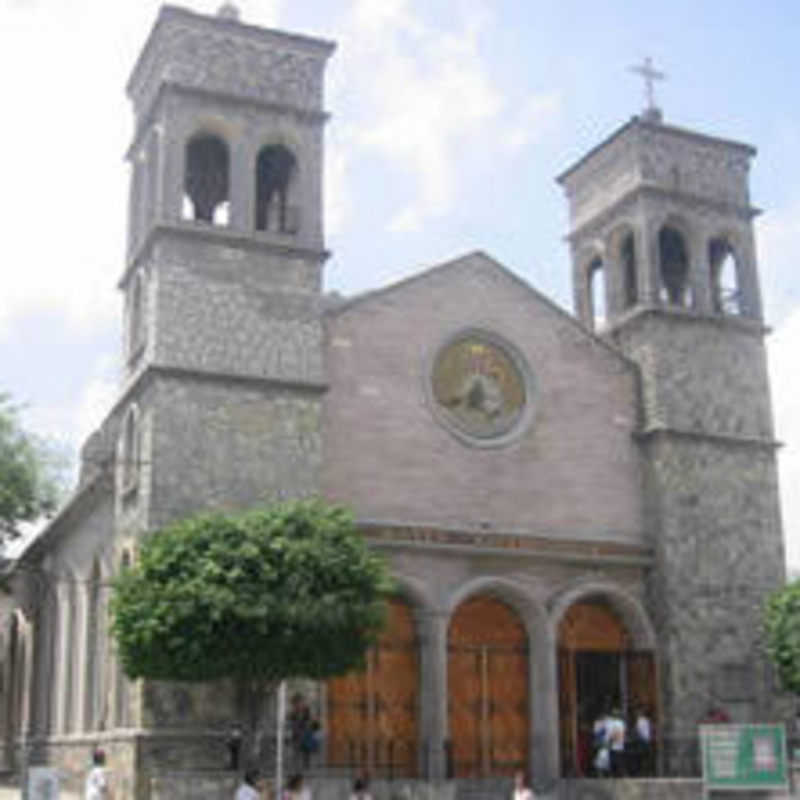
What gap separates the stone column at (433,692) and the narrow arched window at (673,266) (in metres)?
12.2

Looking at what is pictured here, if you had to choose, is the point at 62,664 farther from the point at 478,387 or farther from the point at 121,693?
the point at 478,387

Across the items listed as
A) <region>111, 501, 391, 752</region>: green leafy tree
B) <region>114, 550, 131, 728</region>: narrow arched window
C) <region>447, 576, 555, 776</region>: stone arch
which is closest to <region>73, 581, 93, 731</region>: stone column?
<region>114, 550, 131, 728</region>: narrow arched window

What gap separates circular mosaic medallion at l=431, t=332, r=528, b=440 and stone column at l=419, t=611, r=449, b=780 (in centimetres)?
473

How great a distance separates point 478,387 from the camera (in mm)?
32500

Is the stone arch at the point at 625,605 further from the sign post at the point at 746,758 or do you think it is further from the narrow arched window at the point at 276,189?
the narrow arched window at the point at 276,189

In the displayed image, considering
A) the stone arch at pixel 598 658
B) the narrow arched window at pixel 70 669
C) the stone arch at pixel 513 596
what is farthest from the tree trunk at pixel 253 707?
the narrow arched window at pixel 70 669

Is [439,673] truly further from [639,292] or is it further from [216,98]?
[216,98]

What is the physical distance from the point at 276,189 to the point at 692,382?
1157 cm

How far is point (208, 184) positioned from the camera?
110ft

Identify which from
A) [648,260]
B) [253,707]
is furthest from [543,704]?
[648,260]

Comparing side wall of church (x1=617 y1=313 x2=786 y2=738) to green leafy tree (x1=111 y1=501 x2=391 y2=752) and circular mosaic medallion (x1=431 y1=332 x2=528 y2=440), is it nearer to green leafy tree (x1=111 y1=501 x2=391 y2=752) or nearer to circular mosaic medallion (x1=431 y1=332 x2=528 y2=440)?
circular mosaic medallion (x1=431 y1=332 x2=528 y2=440)

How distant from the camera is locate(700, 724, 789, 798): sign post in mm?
22109

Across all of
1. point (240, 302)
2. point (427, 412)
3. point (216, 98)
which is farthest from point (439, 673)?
point (216, 98)

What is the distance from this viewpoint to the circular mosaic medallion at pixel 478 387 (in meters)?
32.1
